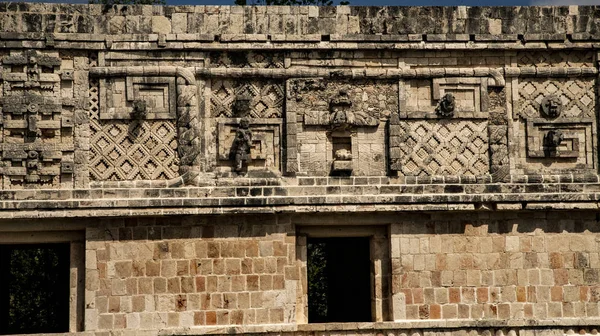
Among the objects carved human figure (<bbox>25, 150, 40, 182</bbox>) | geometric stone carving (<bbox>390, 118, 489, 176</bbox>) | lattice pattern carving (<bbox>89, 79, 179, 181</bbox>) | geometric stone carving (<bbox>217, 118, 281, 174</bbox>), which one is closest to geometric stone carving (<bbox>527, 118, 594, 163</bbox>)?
geometric stone carving (<bbox>390, 118, 489, 176</bbox>)

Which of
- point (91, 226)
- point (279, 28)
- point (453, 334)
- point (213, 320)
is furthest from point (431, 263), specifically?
point (91, 226)

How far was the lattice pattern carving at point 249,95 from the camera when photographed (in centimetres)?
979

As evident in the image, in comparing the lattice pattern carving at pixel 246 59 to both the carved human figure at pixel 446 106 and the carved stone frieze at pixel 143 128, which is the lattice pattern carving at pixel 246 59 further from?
the carved human figure at pixel 446 106

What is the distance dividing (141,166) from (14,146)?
1.42 meters

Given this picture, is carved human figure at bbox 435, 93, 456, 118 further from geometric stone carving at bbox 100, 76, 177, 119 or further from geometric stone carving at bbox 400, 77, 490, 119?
geometric stone carving at bbox 100, 76, 177, 119

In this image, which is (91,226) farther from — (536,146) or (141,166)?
(536,146)

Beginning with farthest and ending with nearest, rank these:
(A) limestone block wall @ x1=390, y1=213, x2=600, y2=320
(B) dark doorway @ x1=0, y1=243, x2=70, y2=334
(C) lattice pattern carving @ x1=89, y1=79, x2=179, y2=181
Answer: (B) dark doorway @ x1=0, y1=243, x2=70, y2=334, (A) limestone block wall @ x1=390, y1=213, x2=600, y2=320, (C) lattice pattern carving @ x1=89, y1=79, x2=179, y2=181

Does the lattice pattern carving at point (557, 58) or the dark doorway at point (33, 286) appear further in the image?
the dark doorway at point (33, 286)

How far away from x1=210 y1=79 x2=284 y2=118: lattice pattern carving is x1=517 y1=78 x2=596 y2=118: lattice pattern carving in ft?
9.60

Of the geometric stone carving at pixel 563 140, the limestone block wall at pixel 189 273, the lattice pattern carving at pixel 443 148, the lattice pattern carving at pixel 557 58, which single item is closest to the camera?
the limestone block wall at pixel 189 273

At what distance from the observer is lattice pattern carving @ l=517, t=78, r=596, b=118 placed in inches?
397

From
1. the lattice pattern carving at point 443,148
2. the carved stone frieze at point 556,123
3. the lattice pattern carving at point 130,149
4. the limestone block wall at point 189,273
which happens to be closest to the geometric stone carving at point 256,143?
the lattice pattern carving at point 130,149

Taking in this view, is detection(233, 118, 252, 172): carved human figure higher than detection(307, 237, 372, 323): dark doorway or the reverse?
higher

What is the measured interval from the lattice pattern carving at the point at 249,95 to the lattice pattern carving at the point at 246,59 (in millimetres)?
195
